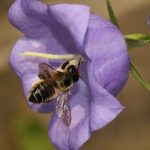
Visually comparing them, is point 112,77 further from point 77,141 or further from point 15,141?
point 15,141

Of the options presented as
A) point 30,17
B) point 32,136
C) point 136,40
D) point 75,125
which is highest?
point 30,17

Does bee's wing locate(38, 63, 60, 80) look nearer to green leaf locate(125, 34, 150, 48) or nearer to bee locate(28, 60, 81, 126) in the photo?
bee locate(28, 60, 81, 126)

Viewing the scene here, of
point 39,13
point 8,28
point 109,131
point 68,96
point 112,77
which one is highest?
point 39,13

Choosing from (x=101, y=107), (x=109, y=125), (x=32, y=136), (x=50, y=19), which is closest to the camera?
(x=101, y=107)

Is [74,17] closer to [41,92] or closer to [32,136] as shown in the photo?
[41,92]

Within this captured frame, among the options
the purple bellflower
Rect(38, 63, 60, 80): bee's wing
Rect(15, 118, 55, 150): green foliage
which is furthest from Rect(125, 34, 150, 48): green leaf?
Rect(15, 118, 55, 150): green foliage

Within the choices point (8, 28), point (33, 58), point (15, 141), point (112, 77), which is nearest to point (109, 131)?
point (15, 141)

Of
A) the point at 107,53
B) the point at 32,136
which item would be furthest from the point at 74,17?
the point at 32,136
